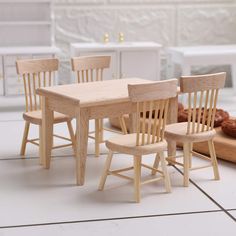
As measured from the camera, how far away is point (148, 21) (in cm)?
833

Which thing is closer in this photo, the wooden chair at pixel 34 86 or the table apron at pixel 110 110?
the table apron at pixel 110 110

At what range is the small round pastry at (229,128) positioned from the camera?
4965mm

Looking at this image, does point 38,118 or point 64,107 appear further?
point 38,118

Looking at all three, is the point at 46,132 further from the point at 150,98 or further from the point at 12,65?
the point at 12,65

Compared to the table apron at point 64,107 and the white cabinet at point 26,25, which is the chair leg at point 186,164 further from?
the white cabinet at point 26,25

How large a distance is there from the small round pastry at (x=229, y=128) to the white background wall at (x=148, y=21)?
11.5 ft

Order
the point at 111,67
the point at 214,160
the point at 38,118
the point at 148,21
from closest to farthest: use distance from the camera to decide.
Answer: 1. the point at 214,160
2. the point at 38,118
3. the point at 111,67
4. the point at 148,21

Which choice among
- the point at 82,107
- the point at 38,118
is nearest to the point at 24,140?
the point at 38,118

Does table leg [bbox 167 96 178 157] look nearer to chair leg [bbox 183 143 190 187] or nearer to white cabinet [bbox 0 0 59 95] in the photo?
chair leg [bbox 183 143 190 187]

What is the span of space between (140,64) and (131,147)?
3.64m

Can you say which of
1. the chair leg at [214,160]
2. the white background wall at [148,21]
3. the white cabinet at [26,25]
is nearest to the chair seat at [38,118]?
the chair leg at [214,160]

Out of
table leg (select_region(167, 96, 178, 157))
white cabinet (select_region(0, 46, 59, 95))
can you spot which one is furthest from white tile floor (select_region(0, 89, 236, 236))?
white cabinet (select_region(0, 46, 59, 95))

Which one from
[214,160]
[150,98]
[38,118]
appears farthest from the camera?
[38,118]

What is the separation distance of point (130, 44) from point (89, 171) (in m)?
3.28
